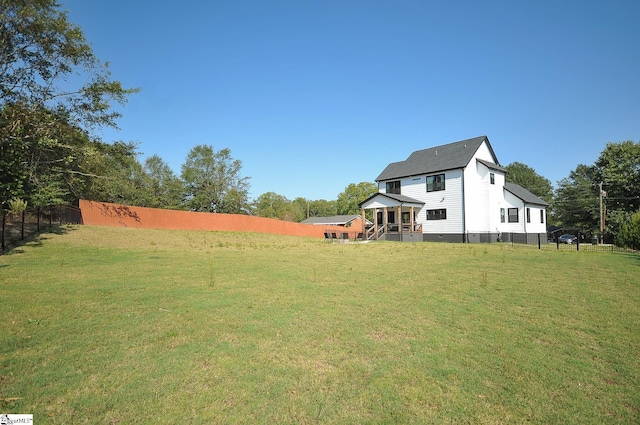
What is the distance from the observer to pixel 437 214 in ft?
98.6

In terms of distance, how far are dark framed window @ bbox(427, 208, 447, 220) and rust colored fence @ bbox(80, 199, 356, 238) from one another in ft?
50.8

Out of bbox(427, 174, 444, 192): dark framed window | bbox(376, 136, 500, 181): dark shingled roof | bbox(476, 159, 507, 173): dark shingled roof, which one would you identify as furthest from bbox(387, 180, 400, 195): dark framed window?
bbox(476, 159, 507, 173): dark shingled roof

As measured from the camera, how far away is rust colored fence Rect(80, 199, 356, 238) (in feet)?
81.9

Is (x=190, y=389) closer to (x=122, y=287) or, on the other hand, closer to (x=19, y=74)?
(x=122, y=287)

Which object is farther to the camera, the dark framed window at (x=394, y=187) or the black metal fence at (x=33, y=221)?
the dark framed window at (x=394, y=187)

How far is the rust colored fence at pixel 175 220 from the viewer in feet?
81.9

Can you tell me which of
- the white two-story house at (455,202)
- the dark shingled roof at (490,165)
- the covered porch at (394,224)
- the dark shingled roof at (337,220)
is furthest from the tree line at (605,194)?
the dark shingled roof at (337,220)

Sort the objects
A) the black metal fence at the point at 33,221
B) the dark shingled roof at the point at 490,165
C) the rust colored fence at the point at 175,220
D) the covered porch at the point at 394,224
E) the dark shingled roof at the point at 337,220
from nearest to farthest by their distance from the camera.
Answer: the black metal fence at the point at 33,221
the rust colored fence at the point at 175,220
the covered porch at the point at 394,224
the dark shingled roof at the point at 490,165
the dark shingled roof at the point at 337,220

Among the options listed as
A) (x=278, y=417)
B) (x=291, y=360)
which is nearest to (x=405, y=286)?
(x=291, y=360)

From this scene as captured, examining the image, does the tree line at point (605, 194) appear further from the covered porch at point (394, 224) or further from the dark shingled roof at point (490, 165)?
the covered porch at point (394, 224)

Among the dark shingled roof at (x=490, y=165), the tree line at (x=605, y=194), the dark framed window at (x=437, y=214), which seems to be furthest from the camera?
the tree line at (x=605, y=194)


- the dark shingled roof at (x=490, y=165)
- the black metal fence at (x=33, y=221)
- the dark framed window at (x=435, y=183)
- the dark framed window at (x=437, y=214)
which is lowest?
the black metal fence at (x=33, y=221)

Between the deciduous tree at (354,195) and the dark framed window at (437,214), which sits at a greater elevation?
the deciduous tree at (354,195)

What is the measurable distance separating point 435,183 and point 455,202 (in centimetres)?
272
